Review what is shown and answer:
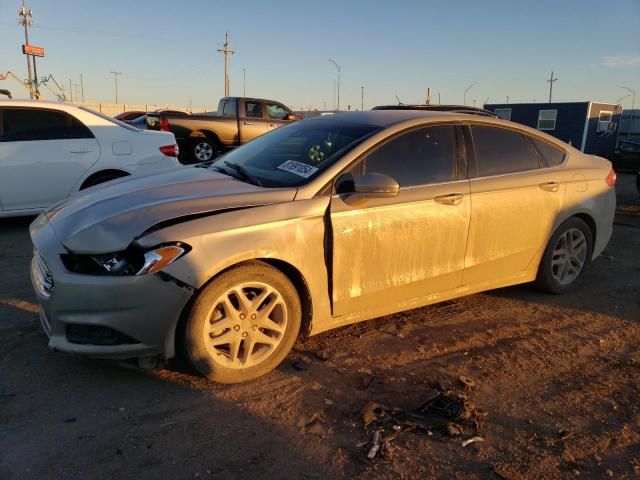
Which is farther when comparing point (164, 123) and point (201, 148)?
Result: point (201, 148)

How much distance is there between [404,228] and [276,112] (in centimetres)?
1224

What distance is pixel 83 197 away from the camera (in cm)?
354

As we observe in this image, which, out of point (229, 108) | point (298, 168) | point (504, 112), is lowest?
point (298, 168)

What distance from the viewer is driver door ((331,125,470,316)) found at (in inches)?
132

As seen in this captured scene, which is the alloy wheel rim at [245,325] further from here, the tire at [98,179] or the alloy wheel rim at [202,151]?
the alloy wheel rim at [202,151]

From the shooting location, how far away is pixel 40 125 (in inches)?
257

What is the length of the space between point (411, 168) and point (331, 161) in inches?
25.4

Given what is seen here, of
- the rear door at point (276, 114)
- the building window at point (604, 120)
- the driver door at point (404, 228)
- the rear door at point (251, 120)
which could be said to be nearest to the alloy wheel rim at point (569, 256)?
the driver door at point (404, 228)

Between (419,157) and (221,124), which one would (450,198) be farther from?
(221,124)

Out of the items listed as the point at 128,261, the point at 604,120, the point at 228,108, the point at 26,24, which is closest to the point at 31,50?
the point at 26,24

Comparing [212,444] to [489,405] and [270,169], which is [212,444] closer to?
[489,405]

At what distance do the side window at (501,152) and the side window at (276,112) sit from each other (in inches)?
447

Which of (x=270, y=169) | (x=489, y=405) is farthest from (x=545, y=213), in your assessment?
(x=270, y=169)

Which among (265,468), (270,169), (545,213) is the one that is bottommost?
(265,468)
